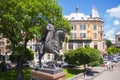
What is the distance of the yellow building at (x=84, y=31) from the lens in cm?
8144

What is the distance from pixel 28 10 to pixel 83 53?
20.2 meters

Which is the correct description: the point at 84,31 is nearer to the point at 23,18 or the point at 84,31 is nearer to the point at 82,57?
the point at 82,57

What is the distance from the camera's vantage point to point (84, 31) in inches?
3221

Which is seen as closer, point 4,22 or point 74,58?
point 4,22

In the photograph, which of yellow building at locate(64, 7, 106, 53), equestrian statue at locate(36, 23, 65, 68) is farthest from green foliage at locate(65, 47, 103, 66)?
yellow building at locate(64, 7, 106, 53)

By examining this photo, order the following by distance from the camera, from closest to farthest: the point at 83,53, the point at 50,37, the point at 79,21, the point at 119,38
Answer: the point at 50,37 < the point at 83,53 < the point at 79,21 < the point at 119,38

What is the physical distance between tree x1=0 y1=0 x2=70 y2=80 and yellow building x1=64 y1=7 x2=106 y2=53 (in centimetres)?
4732

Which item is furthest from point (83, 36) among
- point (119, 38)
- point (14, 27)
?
point (119, 38)

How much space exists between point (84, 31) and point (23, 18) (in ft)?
172

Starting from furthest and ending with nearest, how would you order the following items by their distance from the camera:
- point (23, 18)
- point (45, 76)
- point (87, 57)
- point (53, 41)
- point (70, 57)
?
point (70, 57) < point (87, 57) < point (23, 18) < point (53, 41) < point (45, 76)

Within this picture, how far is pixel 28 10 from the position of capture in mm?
30828

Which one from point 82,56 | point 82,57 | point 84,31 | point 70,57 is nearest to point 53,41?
point 82,57

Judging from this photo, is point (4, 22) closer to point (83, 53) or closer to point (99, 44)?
point (83, 53)

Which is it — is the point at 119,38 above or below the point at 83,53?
above
